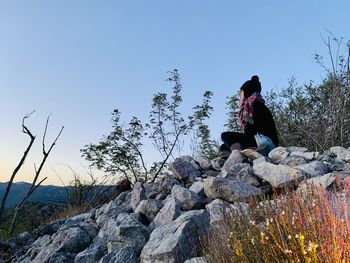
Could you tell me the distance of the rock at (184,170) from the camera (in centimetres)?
663

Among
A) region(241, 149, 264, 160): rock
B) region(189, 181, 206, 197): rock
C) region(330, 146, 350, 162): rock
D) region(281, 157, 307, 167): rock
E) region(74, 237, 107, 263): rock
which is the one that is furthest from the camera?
region(241, 149, 264, 160): rock

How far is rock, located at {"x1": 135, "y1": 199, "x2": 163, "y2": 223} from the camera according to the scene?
17.7 feet

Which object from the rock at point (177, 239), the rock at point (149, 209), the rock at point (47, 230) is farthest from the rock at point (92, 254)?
the rock at point (47, 230)

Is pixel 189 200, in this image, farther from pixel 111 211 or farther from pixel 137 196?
pixel 111 211

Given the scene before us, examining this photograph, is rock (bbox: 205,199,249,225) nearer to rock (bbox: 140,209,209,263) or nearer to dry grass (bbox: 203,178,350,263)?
rock (bbox: 140,209,209,263)

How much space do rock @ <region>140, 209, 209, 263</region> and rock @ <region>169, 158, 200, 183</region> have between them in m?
1.96

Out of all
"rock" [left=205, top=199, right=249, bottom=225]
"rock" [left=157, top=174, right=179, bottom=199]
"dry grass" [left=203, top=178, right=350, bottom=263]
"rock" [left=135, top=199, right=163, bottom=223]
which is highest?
"rock" [left=157, top=174, right=179, bottom=199]

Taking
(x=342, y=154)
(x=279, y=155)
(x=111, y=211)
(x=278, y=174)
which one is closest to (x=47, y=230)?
(x=111, y=211)

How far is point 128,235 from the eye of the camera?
4.80 metres

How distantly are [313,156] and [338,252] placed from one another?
4.24 metres

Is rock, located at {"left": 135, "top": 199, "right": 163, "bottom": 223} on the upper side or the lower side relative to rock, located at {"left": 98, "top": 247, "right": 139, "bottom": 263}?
upper

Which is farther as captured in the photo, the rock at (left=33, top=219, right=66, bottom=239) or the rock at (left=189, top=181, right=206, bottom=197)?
the rock at (left=33, top=219, right=66, bottom=239)

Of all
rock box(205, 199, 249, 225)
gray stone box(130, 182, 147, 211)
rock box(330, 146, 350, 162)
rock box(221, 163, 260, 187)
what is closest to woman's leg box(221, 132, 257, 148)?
rock box(330, 146, 350, 162)

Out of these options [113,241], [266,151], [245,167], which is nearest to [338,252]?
[113,241]
